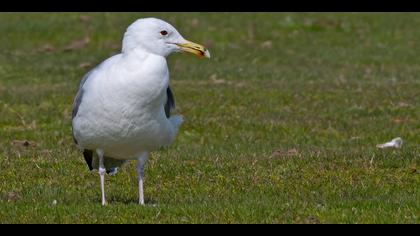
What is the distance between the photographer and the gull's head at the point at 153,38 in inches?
384

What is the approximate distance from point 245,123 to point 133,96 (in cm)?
788

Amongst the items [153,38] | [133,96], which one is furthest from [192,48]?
[133,96]

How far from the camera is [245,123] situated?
1733cm

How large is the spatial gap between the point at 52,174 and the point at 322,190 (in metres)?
3.18

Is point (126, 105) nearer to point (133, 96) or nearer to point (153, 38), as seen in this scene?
point (133, 96)

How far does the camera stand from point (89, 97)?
9.89m

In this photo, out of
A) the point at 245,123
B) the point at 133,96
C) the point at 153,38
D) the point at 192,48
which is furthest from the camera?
the point at 245,123

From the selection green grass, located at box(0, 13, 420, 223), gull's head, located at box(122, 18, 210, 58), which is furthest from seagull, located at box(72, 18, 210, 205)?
green grass, located at box(0, 13, 420, 223)

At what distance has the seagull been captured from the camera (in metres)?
9.58

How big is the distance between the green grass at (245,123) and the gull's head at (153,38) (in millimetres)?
1497

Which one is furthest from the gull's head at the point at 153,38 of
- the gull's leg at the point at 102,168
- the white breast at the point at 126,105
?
the gull's leg at the point at 102,168

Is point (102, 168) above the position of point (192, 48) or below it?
below

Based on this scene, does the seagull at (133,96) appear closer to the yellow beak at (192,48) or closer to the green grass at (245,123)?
the yellow beak at (192,48)

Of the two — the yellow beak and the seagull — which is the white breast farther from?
the yellow beak
